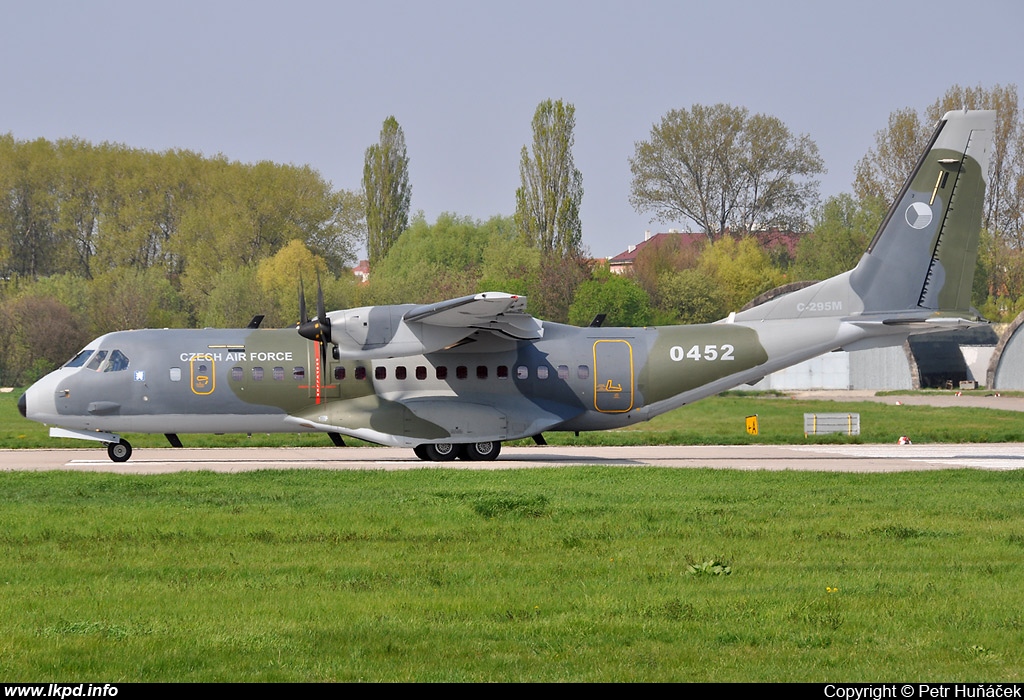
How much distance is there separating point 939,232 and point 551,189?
188ft

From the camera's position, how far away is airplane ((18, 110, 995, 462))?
27.0 m

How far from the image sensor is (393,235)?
95.2 metres

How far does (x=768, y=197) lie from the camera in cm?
10538

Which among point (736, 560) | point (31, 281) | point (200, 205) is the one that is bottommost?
point (736, 560)

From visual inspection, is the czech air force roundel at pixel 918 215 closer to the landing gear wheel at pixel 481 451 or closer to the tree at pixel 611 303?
the landing gear wheel at pixel 481 451

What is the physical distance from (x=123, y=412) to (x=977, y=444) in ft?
78.6

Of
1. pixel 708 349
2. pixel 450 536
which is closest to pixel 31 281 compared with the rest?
pixel 708 349

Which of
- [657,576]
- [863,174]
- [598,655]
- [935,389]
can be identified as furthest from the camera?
[863,174]

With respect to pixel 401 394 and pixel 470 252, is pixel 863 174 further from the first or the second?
pixel 401 394

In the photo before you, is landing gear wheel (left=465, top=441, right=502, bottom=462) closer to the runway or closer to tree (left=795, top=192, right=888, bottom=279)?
the runway

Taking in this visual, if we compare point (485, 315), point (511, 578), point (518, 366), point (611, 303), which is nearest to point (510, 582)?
point (511, 578)

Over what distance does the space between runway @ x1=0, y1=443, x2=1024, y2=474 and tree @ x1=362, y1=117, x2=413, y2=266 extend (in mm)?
62876

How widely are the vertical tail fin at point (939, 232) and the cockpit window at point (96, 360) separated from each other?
60.5ft

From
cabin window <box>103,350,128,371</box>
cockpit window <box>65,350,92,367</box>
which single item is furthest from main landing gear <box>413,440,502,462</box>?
cockpit window <box>65,350,92,367</box>
